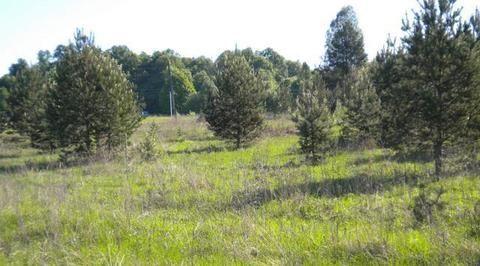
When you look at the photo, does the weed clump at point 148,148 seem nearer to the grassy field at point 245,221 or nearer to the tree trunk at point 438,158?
the grassy field at point 245,221

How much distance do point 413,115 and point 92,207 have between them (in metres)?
8.51

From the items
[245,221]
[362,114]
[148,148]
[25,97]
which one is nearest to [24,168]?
[148,148]

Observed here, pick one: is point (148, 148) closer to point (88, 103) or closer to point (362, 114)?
point (88, 103)

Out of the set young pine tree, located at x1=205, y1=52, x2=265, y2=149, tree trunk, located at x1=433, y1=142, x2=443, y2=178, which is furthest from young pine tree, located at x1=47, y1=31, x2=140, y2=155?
tree trunk, located at x1=433, y1=142, x2=443, y2=178

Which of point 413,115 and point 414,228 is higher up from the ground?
point 413,115

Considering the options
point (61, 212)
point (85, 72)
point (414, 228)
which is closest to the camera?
point (414, 228)

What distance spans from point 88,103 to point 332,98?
19394 mm

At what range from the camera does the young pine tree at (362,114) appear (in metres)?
19.1

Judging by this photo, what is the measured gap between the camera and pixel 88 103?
19.9m

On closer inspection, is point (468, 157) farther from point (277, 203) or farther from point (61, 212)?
point (61, 212)

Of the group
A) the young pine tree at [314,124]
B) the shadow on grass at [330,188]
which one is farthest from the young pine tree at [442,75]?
the young pine tree at [314,124]

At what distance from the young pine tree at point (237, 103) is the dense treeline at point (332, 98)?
53mm

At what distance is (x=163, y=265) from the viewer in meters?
5.23

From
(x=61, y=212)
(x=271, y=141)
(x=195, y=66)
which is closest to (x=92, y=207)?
(x=61, y=212)
